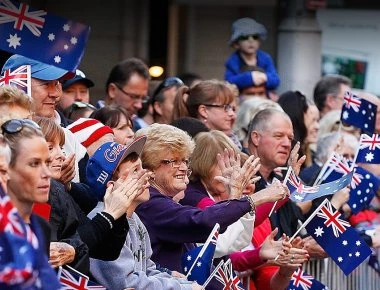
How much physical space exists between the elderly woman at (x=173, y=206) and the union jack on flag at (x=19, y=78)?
2.40ft

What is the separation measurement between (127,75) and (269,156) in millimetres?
1686

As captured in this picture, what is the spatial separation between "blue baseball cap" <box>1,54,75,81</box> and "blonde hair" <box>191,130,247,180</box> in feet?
3.14

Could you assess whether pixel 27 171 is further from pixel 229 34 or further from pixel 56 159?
pixel 229 34

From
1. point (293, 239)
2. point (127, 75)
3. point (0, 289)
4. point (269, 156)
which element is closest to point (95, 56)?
point (127, 75)

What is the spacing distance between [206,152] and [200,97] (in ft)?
5.97

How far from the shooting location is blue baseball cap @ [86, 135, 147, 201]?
7.56 m

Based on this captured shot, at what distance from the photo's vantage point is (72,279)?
6.77m

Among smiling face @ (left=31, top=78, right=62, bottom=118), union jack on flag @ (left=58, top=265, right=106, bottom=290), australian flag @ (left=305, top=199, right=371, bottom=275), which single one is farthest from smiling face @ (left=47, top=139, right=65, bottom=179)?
australian flag @ (left=305, top=199, right=371, bottom=275)

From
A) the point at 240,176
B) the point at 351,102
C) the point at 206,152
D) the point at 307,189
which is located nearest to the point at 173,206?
the point at 240,176

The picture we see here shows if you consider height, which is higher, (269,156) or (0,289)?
(0,289)

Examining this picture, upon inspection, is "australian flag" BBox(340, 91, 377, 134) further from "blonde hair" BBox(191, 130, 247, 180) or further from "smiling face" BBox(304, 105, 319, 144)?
"blonde hair" BBox(191, 130, 247, 180)

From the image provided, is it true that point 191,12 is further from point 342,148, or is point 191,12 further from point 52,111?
point 52,111

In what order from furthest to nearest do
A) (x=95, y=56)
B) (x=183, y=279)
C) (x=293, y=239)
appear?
1. (x=95, y=56)
2. (x=293, y=239)
3. (x=183, y=279)

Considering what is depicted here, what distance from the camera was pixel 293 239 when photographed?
9.24 meters
